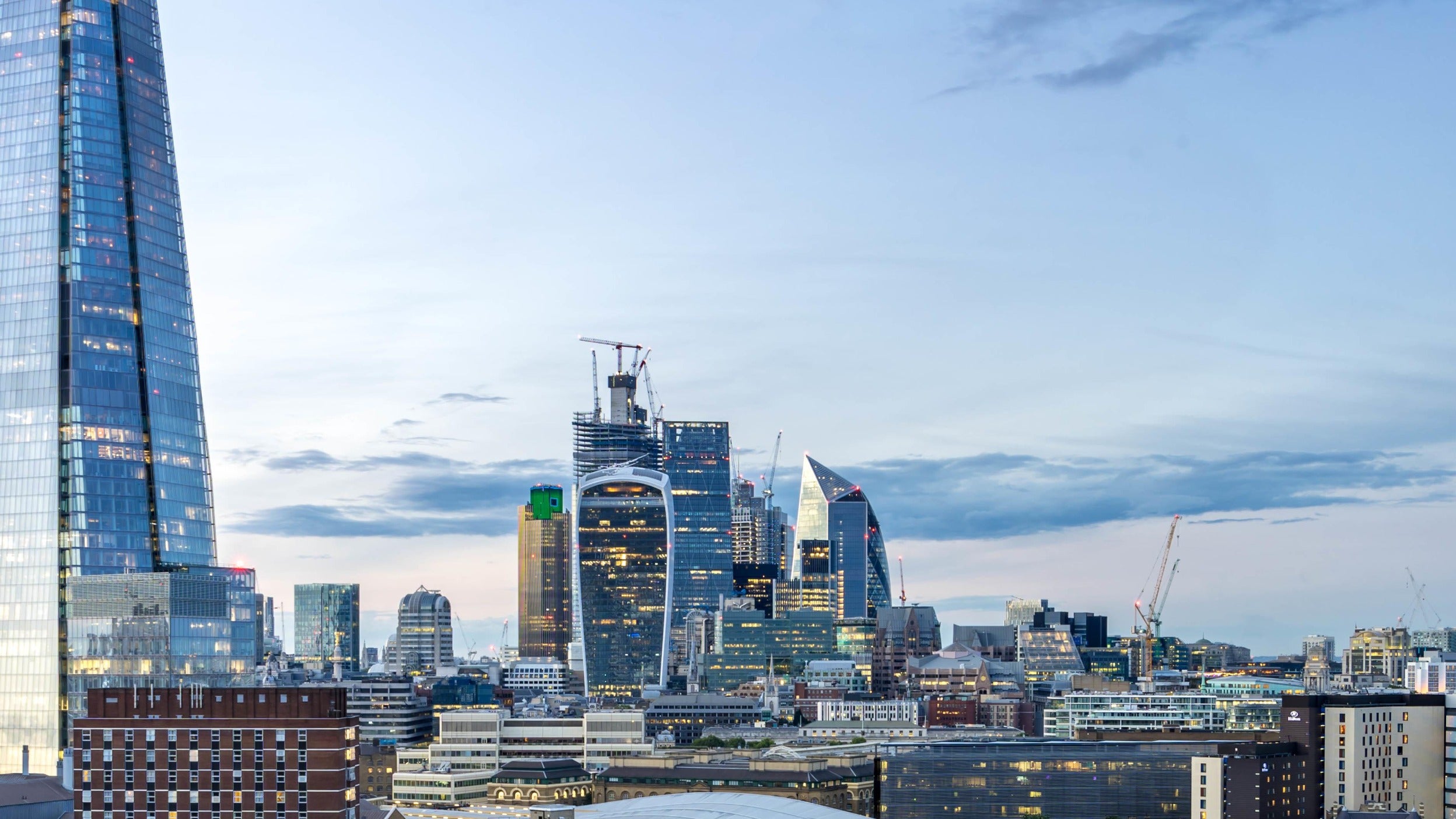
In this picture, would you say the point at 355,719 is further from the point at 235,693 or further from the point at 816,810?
the point at 816,810

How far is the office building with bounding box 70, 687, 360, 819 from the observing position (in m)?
151

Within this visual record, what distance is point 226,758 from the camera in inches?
5960

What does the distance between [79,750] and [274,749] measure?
58.2ft

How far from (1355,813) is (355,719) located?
98.2m

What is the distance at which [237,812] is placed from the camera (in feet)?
495

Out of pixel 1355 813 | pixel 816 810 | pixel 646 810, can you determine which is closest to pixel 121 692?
pixel 646 810

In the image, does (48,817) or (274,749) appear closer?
(274,749)

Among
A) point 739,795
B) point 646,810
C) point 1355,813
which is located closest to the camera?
point 646,810

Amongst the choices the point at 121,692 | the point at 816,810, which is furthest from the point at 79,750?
the point at 816,810

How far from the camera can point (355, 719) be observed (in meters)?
160

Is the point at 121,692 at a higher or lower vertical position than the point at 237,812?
higher

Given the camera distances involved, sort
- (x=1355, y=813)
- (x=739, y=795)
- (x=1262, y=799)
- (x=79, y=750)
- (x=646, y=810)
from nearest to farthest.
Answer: (x=646, y=810), (x=739, y=795), (x=79, y=750), (x=1355, y=813), (x=1262, y=799)

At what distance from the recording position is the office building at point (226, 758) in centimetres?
15112

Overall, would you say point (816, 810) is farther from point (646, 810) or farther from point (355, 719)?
point (355, 719)
